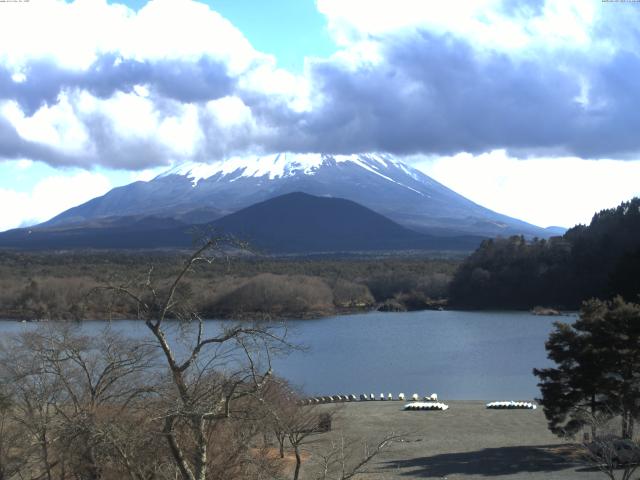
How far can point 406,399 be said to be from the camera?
1252 inches

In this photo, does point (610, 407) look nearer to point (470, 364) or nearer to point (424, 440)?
point (424, 440)

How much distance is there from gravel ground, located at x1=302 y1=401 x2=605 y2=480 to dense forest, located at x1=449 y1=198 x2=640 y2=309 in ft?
151

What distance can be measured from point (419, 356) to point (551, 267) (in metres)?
35.7

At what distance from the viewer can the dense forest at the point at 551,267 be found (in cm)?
7294

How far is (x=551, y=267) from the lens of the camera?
76250 mm

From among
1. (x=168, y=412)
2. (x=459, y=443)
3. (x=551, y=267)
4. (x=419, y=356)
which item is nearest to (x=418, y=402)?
(x=459, y=443)

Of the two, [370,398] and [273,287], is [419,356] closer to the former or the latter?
[370,398]

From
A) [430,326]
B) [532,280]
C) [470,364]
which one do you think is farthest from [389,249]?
[470,364]

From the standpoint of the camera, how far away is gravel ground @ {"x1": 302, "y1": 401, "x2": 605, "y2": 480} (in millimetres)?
18625

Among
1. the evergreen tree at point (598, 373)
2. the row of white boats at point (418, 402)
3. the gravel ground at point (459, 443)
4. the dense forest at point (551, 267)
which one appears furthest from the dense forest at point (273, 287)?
the evergreen tree at point (598, 373)

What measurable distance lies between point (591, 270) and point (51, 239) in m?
132

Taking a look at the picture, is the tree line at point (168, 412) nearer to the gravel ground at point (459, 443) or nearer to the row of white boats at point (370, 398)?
the gravel ground at point (459, 443)

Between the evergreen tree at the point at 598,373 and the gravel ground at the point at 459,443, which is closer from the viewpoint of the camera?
the gravel ground at the point at 459,443

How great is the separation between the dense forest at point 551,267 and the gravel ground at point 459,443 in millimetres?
45875
